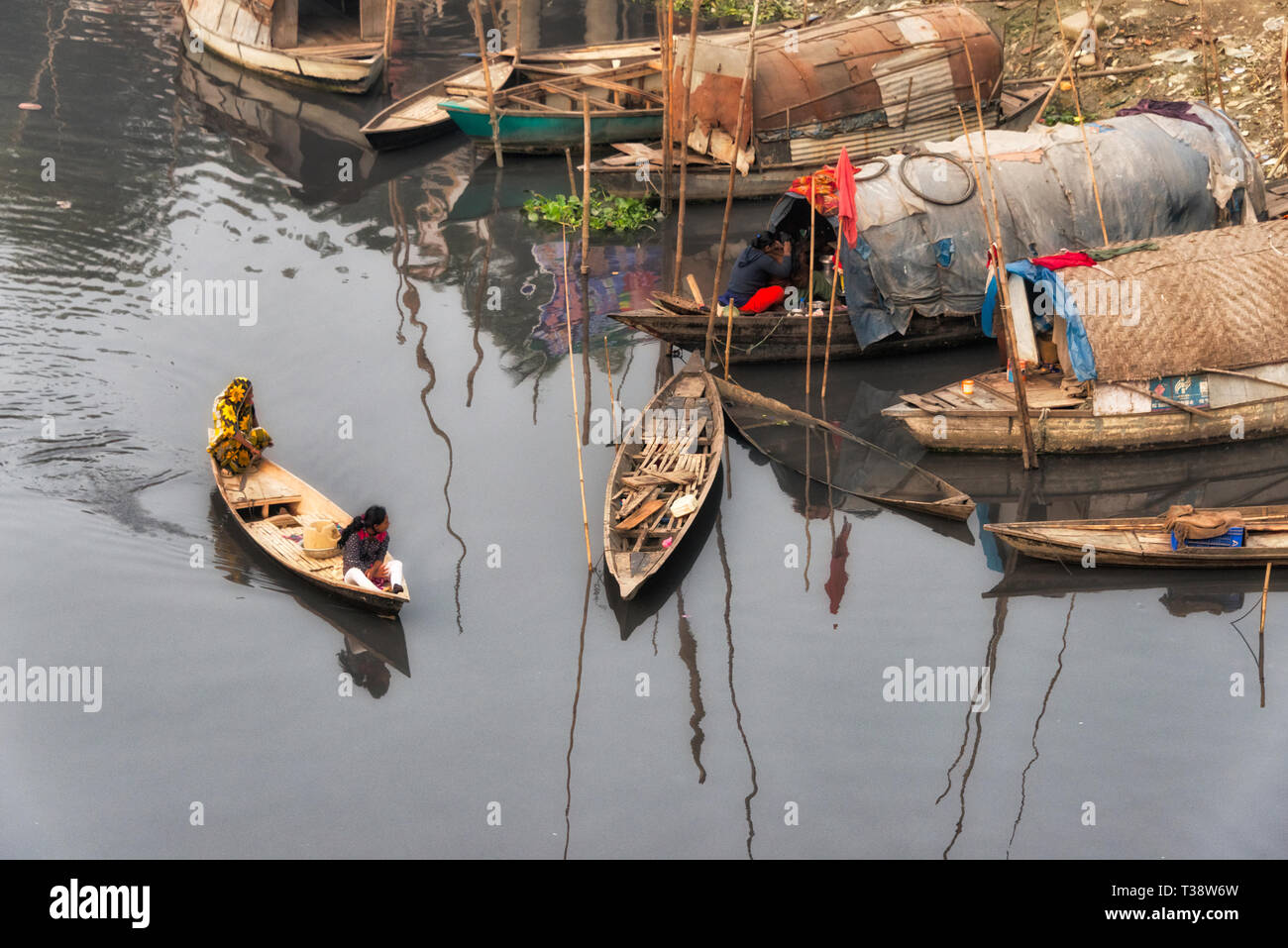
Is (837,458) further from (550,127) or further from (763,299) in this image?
(550,127)

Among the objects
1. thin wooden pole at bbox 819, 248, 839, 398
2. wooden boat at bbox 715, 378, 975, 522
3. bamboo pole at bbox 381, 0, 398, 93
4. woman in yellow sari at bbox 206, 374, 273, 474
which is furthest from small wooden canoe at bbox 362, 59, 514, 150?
woman in yellow sari at bbox 206, 374, 273, 474

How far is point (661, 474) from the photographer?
1202 cm

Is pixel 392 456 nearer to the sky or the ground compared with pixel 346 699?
nearer to the sky

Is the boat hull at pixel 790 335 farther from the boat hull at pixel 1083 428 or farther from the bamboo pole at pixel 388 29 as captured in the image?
the bamboo pole at pixel 388 29

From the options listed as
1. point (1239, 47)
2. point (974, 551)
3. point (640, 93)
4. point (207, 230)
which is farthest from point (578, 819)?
point (1239, 47)

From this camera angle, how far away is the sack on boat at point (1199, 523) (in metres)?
11.0

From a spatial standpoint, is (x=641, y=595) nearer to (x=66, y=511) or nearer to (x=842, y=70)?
(x=66, y=511)

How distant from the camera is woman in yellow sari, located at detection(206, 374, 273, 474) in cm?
1162

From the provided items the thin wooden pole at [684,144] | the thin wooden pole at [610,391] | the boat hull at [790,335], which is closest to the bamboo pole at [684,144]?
the thin wooden pole at [684,144]

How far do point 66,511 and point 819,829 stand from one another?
25.3ft

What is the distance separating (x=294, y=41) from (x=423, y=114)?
3645 millimetres

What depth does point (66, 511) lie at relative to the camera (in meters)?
11.9

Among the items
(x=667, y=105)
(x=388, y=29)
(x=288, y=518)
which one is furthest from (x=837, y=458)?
(x=388, y=29)

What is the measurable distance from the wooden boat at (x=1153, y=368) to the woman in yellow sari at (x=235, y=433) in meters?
6.35
